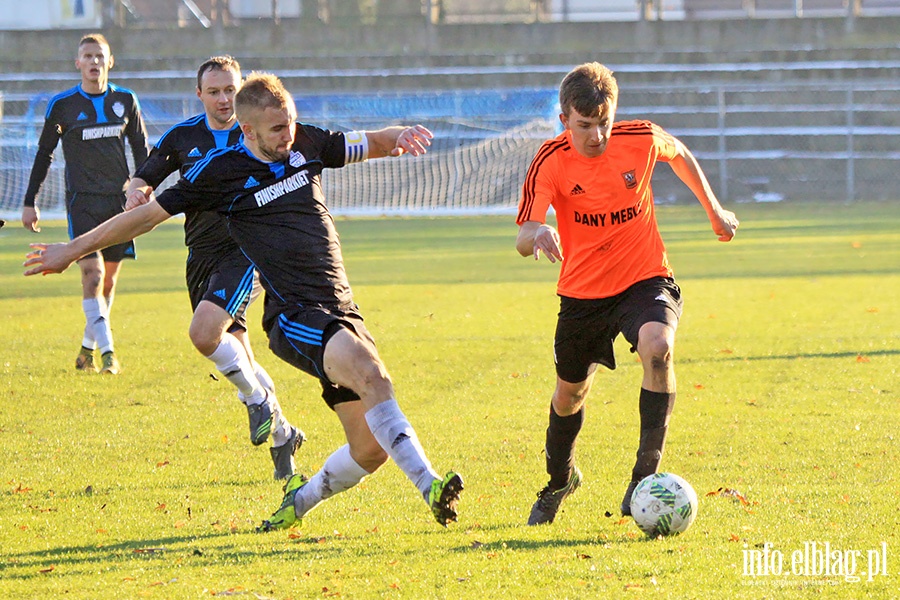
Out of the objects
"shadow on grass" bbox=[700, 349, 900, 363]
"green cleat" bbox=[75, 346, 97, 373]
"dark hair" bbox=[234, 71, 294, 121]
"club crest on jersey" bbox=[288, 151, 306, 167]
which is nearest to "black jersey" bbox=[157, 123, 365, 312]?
"club crest on jersey" bbox=[288, 151, 306, 167]

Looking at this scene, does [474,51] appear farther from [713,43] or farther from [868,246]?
[868,246]

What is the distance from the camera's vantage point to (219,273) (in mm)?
6633

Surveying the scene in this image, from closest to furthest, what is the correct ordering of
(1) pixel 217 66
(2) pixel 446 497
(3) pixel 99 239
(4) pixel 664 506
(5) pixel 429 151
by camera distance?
(2) pixel 446 497
(4) pixel 664 506
(3) pixel 99 239
(1) pixel 217 66
(5) pixel 429 151

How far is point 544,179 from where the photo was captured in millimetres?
5496

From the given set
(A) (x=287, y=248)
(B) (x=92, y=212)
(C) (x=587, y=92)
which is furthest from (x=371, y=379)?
(B) (x=92, y=212)

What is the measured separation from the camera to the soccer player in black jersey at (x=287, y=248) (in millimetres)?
5004

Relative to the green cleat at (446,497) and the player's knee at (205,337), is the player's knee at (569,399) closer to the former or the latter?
the green cleat at (446,497)

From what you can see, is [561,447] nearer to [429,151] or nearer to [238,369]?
[238,369]

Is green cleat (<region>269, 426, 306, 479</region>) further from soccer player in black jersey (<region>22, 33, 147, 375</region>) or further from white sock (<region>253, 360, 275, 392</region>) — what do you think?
soccer player in black jersey (<region>22, 33, 147, 375</region>)

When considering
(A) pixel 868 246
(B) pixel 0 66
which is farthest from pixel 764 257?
(B) pixel 0 66

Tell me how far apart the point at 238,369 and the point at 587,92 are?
2.47 m

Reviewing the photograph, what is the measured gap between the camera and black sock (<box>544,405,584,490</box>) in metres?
5.51

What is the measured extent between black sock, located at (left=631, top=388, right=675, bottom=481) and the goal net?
22298mm

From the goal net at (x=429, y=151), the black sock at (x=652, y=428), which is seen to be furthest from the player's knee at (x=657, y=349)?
the goal net at (x=429, y=151)
